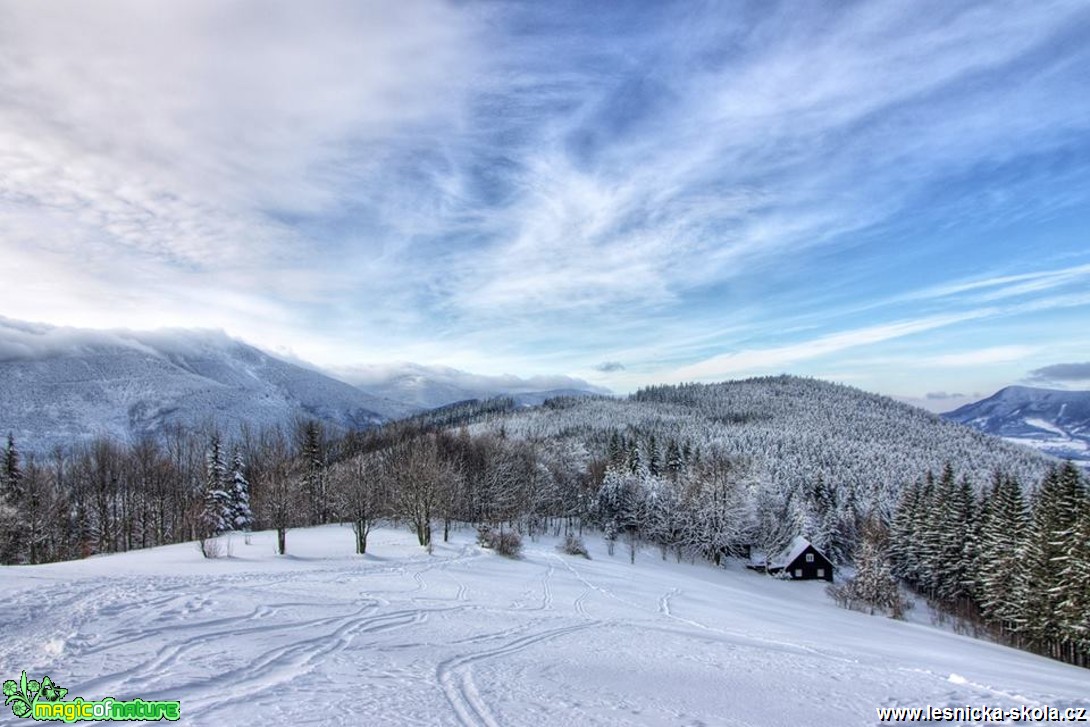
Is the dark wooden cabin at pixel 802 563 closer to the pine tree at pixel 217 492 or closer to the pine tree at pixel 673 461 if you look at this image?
the pine tree at pixel 673 461

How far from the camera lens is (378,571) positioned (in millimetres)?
28516

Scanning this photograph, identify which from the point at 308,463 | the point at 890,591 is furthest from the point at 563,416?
the point at 890,591

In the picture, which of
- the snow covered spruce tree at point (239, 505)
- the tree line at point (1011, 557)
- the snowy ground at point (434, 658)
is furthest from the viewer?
the snow covered spruce tree at point (239, 505)

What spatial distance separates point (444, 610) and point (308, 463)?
5816 cm

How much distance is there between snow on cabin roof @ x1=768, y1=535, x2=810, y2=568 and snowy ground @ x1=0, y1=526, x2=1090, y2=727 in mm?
43388

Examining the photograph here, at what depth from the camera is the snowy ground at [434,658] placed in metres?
9.16

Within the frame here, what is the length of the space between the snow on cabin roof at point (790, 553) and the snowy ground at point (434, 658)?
43.4 meters

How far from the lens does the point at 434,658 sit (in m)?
12.3

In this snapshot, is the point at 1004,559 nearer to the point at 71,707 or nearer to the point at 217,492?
the point at 71,707

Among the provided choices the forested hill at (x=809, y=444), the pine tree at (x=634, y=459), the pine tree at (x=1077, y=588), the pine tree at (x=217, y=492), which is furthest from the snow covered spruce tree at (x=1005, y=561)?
the pine tree at (x=217, y=492)

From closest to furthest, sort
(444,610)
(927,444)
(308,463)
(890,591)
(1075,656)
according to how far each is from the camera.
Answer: (444,610) → (1075,656) → (890,591) → (308,463) → (927,444)

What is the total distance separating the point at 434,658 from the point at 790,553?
63.8m

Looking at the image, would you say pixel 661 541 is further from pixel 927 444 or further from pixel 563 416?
pixel 927 444

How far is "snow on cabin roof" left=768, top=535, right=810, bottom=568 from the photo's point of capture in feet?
212
